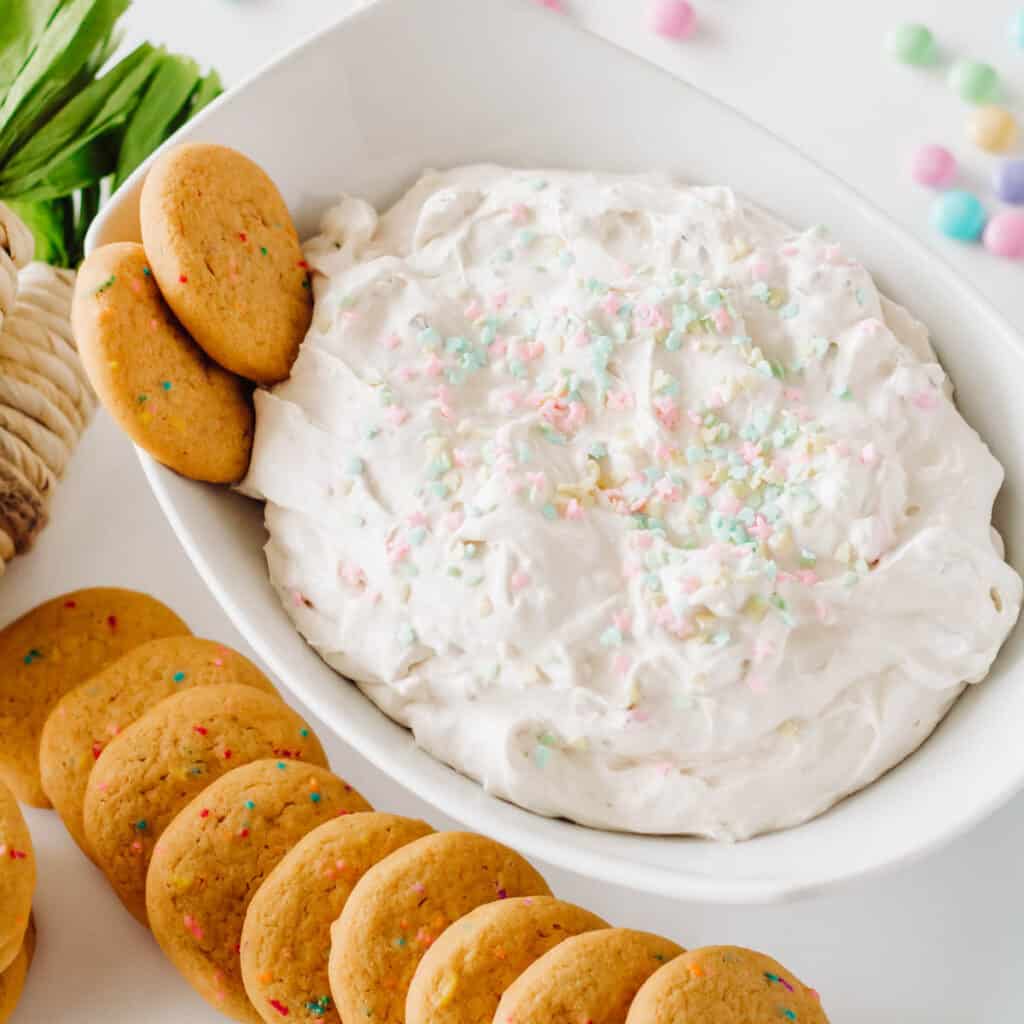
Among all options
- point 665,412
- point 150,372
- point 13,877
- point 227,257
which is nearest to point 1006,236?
point 665,412

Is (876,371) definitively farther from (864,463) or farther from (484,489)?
(484,489)

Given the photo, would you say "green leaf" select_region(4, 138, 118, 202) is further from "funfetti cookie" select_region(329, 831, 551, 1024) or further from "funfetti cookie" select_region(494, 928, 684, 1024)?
"funfetti cookie" select_region(494, 928, 684, 1024)

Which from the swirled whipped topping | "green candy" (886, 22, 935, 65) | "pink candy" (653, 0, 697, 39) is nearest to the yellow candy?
"green candy" (886, 22, 935, 65)

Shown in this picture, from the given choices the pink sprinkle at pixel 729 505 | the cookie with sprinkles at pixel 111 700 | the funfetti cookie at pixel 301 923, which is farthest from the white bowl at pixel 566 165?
the pink sprinkle at pixel 729 505

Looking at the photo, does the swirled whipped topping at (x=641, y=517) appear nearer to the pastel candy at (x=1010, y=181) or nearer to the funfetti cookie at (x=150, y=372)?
the funfetti cookie at (x=150, y=372)

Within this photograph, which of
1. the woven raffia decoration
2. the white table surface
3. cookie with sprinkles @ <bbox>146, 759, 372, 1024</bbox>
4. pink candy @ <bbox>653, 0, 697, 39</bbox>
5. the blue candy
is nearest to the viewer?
cookie with sprinkles @ <bbox>146, 759, 372, 1024</bbox>

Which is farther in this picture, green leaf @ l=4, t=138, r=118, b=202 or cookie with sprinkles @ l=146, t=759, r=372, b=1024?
green leaf @ l=4, t=138, r=118, b=202

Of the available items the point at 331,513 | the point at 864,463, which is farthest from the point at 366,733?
the point at 864,463
